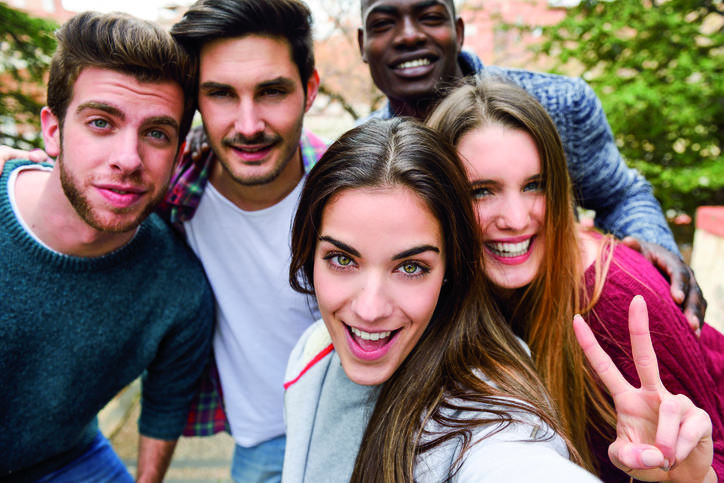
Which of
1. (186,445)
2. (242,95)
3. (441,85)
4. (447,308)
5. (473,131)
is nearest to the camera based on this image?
(447,308)

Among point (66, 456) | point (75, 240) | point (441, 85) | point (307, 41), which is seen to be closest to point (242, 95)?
point (307, 41)

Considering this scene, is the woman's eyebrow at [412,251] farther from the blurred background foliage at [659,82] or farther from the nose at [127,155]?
the blurred background foliage at [659,82]

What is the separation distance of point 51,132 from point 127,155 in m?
0.46

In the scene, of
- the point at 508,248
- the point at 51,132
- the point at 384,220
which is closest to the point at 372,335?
the point at 384,220

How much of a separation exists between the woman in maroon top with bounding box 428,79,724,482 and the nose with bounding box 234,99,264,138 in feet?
2.67

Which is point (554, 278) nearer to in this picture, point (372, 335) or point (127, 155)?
point (372, 335)

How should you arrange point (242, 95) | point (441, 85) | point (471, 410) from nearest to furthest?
point (471, 410) < point (242, 95) < point (441, 85)

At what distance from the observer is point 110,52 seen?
2.06m

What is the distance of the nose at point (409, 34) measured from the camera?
9.18ft

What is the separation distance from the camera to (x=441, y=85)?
2887mm

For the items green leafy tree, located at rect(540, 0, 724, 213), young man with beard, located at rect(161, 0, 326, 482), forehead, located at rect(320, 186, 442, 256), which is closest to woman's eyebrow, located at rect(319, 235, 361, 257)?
forehead, located at rect(320, 186, 442, 256)

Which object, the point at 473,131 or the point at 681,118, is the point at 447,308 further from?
the point at 681,118

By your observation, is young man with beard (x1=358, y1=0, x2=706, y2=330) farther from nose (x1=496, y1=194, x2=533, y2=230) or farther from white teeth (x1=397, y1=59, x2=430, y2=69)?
nose (x1=496, y1=194, x2=533, y2=230)

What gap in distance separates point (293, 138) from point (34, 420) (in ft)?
5.46
